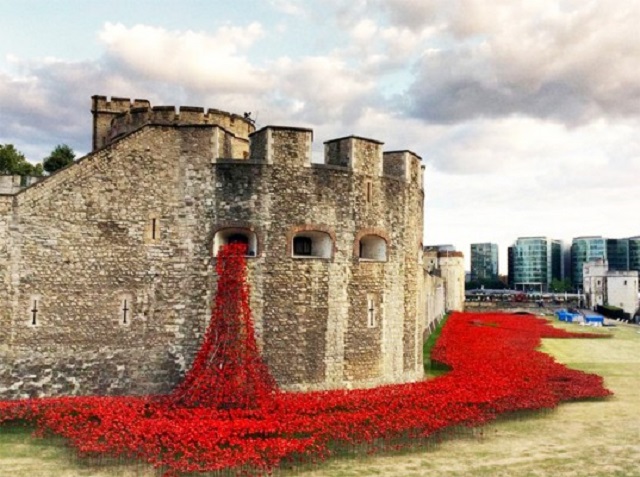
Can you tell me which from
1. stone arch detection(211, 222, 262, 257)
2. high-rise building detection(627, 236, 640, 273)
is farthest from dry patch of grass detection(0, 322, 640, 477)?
high-rise building detection(627, 236, 640, 273)

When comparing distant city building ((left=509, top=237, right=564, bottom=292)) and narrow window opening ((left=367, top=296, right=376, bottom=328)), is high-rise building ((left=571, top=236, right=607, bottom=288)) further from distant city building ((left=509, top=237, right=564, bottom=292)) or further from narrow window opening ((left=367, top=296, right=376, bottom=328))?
narrow window opening ((left=367, top=296, right=376, bottom=328))

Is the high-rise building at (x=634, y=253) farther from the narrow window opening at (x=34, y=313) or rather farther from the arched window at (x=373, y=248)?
the narrow window opening at (x=34, y=313)

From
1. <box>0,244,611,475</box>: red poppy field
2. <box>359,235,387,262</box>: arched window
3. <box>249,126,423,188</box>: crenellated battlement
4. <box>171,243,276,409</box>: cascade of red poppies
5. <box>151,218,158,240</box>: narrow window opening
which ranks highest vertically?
<box>249,126,423,188</box>: crenellated battlement

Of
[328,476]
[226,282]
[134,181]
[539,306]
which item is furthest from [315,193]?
[539,306]

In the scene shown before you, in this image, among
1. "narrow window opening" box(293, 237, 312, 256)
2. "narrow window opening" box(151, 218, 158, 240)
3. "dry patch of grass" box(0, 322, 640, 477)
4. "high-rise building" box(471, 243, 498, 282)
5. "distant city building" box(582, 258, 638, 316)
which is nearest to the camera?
"dry patch of grass" box(0, 322, 640, 477)

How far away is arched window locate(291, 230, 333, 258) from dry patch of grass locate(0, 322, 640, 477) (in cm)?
655

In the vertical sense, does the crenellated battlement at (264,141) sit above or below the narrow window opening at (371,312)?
above

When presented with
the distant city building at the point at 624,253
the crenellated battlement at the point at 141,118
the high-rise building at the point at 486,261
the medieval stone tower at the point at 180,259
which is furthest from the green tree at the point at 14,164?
the high-rise building at the point at 486,261

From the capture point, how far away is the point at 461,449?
544 inches

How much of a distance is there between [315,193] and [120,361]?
724cm

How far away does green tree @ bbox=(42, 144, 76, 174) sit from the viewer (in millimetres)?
42094

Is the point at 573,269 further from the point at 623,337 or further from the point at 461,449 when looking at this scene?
the point at 461,449

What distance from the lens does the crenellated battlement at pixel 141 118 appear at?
72.4ft

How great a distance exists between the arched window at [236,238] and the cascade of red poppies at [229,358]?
464mm
